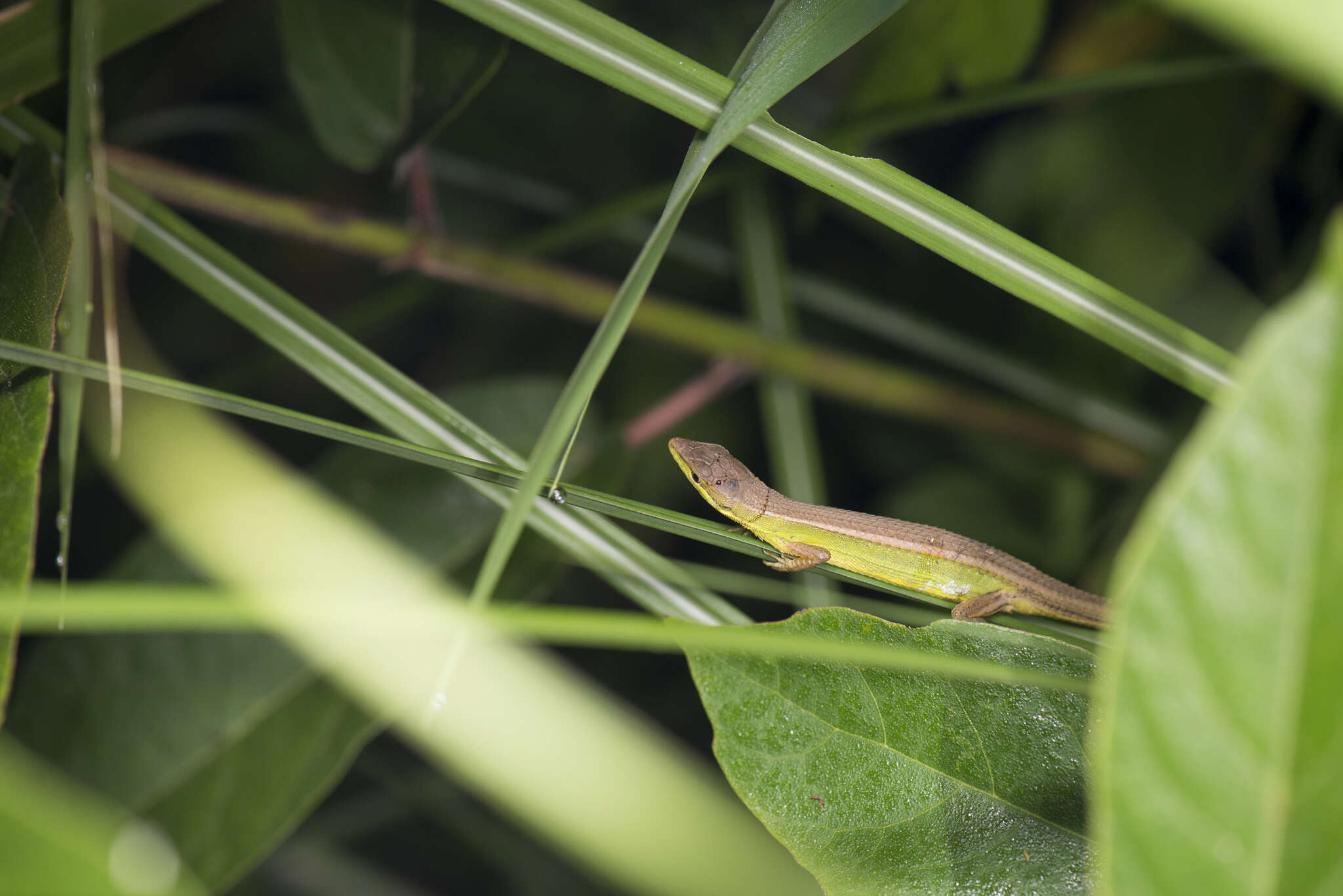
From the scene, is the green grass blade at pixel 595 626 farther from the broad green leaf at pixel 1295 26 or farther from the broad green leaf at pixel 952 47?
the broad green leaf at pixel 952 47

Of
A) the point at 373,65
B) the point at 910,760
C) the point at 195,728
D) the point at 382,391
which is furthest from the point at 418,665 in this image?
the point at 373,65

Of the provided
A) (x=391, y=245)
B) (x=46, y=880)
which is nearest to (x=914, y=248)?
(x=391, y=245)

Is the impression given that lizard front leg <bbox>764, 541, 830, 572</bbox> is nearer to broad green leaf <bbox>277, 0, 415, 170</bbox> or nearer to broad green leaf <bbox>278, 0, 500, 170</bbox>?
broad green leaf <bbox>278, 0, 500, 170</bbox>

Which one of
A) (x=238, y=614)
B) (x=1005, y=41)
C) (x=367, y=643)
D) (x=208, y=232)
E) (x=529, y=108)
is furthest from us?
(x=529, y=108)

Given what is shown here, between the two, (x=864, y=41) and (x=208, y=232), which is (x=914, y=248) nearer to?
(x=864, y=41)

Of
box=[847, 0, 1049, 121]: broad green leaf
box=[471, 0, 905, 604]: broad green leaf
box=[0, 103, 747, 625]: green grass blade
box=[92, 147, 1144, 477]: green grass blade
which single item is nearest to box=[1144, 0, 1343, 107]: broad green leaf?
box=[471, 0, 905, 604]: broad green leaf

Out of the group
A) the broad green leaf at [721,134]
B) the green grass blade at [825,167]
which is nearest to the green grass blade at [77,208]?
the green grass blade at [825,167]
